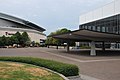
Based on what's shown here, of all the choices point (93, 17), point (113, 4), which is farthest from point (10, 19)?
point (113, 4)

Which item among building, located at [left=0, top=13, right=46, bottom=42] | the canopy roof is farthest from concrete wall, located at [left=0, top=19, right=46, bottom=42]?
the canopy roof

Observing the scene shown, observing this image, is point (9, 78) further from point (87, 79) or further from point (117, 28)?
point (117, 28)

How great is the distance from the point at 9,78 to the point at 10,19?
11441 cm

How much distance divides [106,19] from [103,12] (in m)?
2.61

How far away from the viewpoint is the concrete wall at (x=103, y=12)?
50.0 metres

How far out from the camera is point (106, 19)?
53.9 meters

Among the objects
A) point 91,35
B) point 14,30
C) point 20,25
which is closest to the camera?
point 91,35

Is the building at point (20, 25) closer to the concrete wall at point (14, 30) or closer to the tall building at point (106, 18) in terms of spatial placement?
the concrete wall at point (14, 30)

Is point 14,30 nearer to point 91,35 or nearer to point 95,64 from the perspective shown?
point 91,35

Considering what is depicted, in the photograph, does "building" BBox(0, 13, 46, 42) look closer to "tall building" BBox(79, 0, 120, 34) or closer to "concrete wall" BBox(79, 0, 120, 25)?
"concrete wall" BBox(79, 0, 120, 25)

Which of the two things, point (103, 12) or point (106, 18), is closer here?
point (106, 18)

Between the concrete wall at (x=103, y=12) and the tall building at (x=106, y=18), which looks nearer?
the tall building at (x=106, y=18)

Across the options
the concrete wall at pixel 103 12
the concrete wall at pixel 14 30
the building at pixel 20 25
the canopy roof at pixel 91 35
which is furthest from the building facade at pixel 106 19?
the building at pixel 20 25

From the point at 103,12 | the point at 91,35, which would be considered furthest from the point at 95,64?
the point at 103,12
